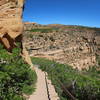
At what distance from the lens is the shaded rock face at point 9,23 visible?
1205 cm

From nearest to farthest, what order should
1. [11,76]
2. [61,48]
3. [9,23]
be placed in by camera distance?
[11,76] → [9,23] → [61,48]

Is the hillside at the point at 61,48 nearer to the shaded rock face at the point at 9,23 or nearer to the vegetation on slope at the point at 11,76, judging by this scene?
the shaded rock face at the point at 9,23

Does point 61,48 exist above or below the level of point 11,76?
below

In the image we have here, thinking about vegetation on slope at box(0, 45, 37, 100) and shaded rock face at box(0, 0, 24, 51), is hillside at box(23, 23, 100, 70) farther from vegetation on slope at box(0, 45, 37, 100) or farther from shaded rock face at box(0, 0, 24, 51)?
vegetation on slope at box(0, 45, 37, 100)

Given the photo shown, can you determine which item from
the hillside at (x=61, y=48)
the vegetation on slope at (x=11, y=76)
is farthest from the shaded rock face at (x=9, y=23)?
the hillside at (x=61, y=48)

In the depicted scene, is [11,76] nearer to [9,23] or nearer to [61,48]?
[9,23]

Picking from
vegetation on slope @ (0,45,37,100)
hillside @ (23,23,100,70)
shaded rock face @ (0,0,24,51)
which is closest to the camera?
vegetation on slope @ (0,45,37,100)

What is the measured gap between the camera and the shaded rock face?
12047 millimetres

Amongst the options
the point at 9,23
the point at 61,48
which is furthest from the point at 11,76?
the point at 61,48

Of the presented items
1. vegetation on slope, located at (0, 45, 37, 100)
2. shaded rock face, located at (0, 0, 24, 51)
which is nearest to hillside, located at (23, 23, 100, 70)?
shaded rock face, located at (0, 0, 24, 51)

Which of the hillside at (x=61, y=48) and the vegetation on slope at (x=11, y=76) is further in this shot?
the hillside at (x=61, y=48)

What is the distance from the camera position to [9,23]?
12266 millimetres

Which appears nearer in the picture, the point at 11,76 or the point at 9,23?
the point at 11,76

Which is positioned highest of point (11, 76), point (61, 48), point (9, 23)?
point (9, 23)
